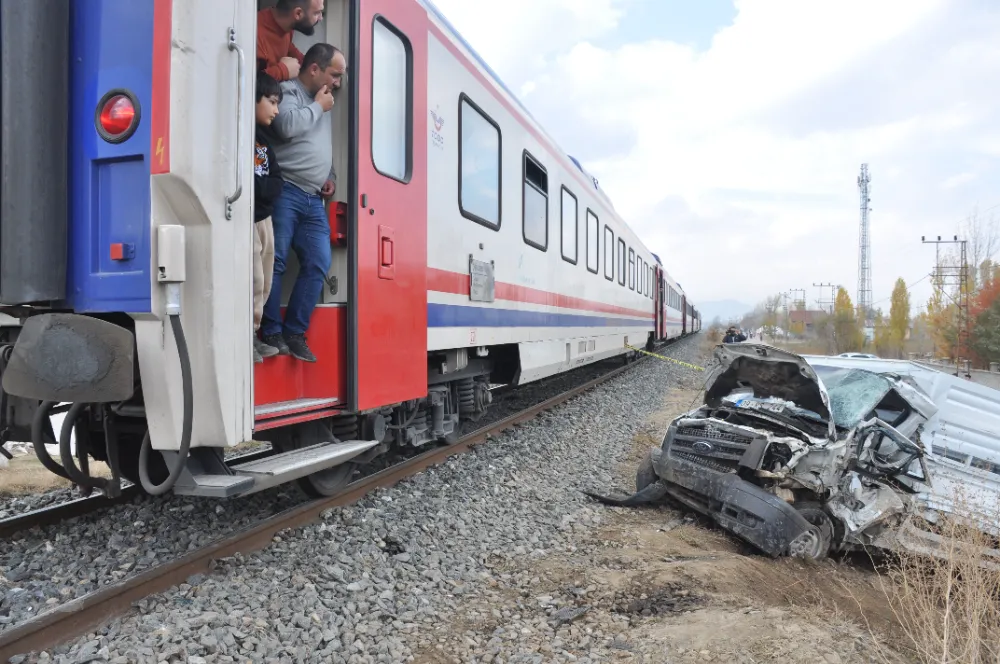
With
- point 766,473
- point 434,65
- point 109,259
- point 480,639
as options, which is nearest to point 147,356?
point 109,259

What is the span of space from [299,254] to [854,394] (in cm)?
518

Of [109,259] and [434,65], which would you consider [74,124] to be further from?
[434,65]

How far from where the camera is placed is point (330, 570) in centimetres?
354

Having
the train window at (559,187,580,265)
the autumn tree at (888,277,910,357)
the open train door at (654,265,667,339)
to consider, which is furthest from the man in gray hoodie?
the autumn tree at (888,277,910,357)

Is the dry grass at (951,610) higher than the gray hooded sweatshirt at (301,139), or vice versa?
the gray hooded sweatshirt at (301,139)

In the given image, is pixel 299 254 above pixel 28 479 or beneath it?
above

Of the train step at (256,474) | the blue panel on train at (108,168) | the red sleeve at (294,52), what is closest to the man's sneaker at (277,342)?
the train step at (256,474)

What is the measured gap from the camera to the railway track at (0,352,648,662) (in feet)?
8.56

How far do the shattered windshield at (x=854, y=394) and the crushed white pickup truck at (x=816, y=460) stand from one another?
1cm

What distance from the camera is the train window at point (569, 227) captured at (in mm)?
9297

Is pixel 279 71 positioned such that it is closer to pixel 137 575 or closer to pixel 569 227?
pixel 137 575

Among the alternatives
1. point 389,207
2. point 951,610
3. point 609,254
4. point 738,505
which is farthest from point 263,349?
point 609,254

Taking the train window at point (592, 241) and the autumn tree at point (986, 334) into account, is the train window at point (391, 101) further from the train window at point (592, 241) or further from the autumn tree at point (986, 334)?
the autumn tree at point (986, 334)

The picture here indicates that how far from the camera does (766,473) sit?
4887 mm
